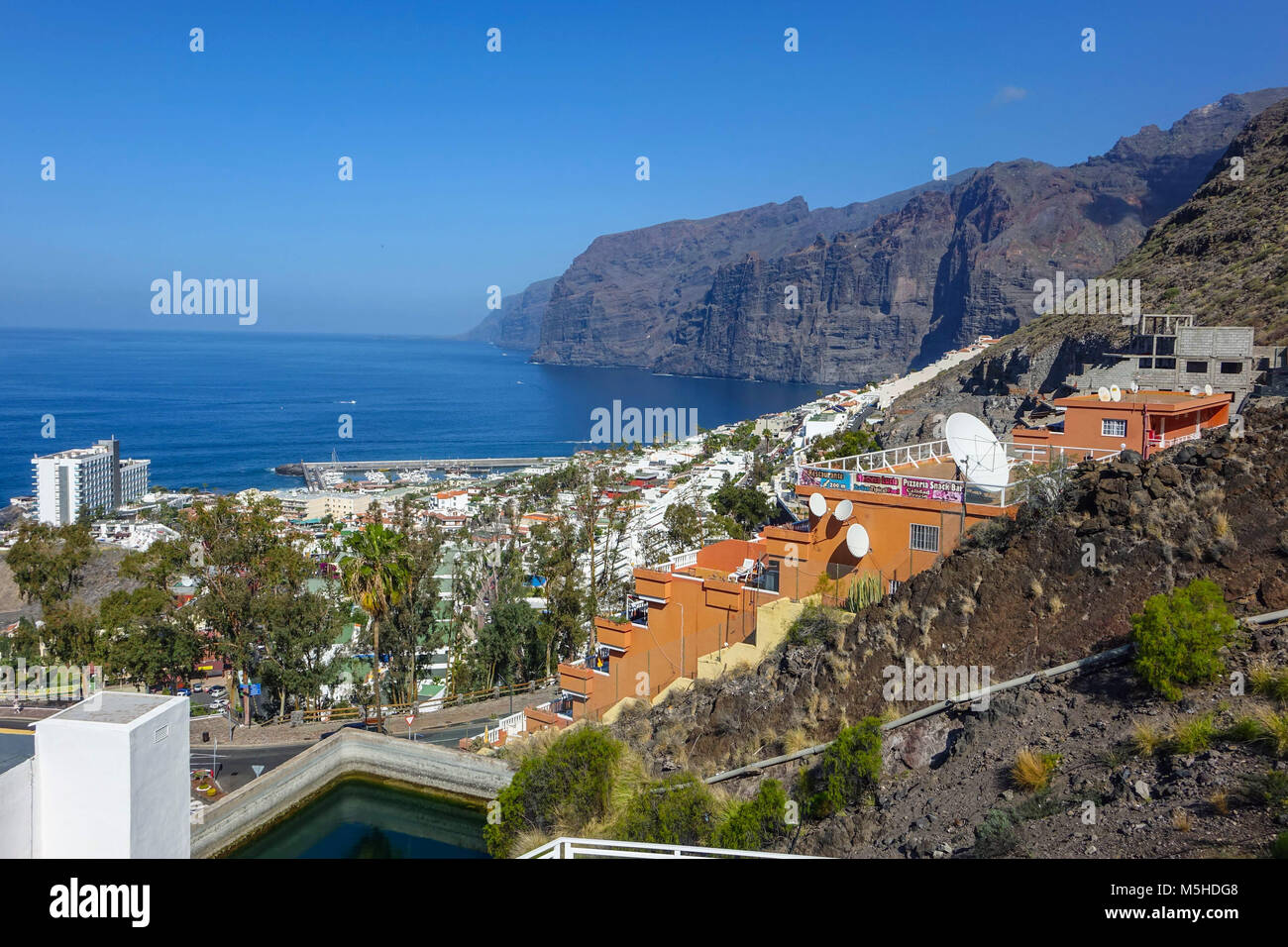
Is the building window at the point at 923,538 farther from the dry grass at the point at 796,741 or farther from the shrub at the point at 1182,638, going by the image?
the shrub at the point at 1182,638

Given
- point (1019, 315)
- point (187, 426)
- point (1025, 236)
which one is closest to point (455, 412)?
point (187, 426)

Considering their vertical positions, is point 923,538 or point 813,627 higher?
point 923,538

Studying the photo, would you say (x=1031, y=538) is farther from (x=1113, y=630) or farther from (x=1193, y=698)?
(x=1193, y=698)

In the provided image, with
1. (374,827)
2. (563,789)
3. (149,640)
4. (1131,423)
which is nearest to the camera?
(563,789)

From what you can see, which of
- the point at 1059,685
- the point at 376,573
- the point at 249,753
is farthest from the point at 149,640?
the point at 1059,685

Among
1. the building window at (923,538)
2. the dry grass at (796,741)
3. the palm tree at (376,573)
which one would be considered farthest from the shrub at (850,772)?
the palm tree at (376,573)

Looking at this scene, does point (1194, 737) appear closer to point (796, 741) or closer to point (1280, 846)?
point (1280, 846)

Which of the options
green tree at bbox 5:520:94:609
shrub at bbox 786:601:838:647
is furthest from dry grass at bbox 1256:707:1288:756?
green tree at bbox 5:520:94:609

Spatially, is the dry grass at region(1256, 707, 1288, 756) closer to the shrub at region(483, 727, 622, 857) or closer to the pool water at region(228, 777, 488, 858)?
the shrub at region(483, 727, 622, 857)
